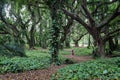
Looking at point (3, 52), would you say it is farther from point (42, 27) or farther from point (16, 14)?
point (42, 27)

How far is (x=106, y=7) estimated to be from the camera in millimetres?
18125

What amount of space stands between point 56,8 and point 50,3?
21.4 inches

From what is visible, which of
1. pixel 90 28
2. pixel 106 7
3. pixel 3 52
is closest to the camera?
pixel 3 52

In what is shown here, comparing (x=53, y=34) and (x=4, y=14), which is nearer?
(x=53, y=34)

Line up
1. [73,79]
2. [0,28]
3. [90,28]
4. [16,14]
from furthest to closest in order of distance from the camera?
[16,14], [0,28], [90,28], [73,79]

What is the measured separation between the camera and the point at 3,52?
13.2 metres

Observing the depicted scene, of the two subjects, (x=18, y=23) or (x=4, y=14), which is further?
(x=18, y=23)

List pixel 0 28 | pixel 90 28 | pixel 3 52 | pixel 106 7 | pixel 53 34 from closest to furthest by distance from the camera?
pixel 53 34 → pixel 3 52 → pixel 90 28 → pixel 106 7 → pixel 0 28

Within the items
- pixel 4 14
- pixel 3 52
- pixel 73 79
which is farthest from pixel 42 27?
pixel 73 79

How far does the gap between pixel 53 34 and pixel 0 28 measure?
12042mm

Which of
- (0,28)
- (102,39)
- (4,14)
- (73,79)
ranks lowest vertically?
(73,79)

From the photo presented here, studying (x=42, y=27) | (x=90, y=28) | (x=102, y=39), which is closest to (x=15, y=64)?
(x=90, y=28)

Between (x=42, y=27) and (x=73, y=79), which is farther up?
(x=42, y=27)

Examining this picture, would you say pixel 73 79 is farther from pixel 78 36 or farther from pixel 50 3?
pixel 78 36
